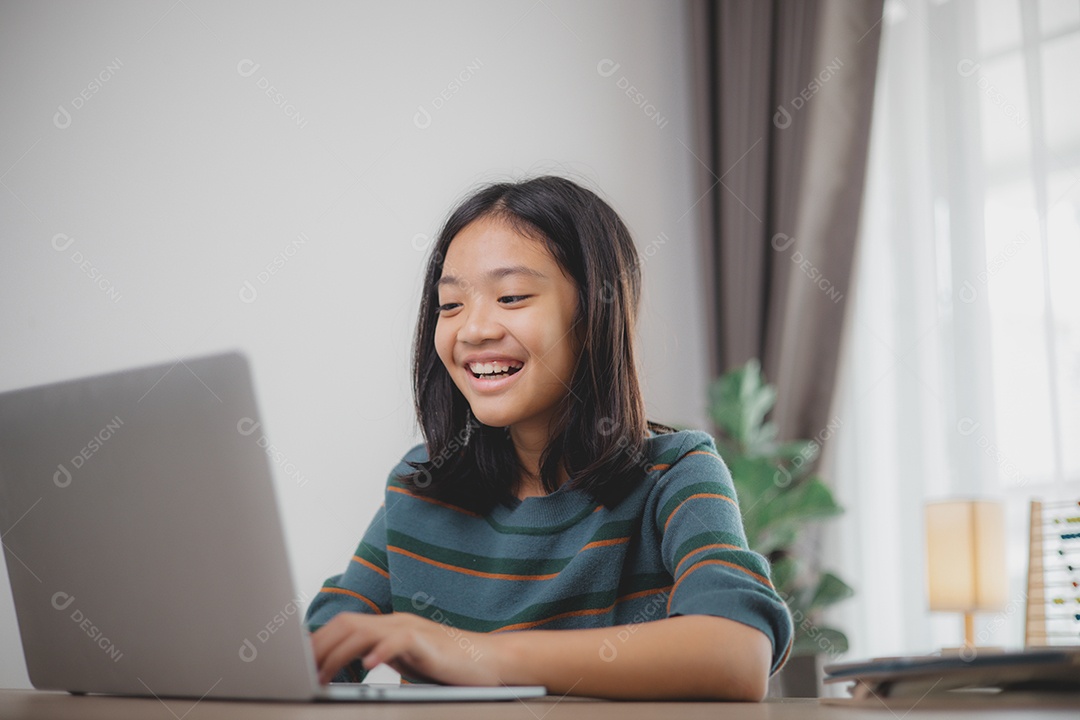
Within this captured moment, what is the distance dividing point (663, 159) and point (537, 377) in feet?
7.77

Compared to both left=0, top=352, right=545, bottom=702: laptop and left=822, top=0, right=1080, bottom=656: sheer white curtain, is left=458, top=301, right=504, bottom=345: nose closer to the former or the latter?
left=0, top=352, right=545, bottom=702: laptop

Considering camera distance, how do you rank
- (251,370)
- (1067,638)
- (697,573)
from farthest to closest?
(1067,638) → (697,573) → (251,370)

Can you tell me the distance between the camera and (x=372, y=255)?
7.48 feet

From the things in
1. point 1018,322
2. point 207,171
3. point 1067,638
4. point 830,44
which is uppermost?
point 830,44

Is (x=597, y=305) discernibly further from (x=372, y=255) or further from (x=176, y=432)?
(x=372, y=255)

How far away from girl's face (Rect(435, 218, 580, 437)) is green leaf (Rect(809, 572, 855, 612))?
165cm

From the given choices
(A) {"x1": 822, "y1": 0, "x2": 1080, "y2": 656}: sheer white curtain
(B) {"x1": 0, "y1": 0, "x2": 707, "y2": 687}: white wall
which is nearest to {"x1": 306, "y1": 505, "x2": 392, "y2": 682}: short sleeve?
(B) {"x1": 0, "y1": 0, "x2": 707, "y2": 687}: white wall

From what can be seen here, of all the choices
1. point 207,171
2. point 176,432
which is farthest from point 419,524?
point 207,171

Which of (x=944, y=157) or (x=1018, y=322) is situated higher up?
(x=944, y=157)

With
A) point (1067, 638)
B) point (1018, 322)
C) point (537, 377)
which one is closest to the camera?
point (537, 377)

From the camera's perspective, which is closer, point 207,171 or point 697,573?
point 697,573

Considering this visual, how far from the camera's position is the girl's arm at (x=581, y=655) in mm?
789

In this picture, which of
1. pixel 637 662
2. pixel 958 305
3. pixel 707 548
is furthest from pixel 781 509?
pixel 637 662

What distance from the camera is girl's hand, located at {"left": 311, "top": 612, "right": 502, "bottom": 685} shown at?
0.78 m
